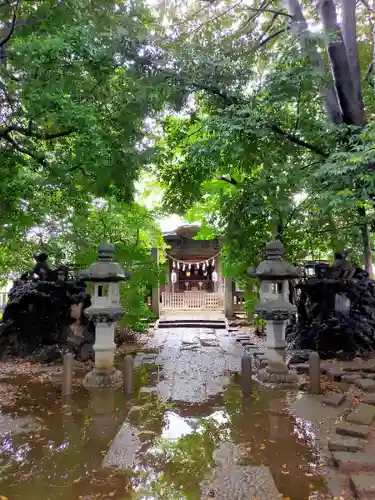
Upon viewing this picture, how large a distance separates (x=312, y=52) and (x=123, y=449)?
9.39 meters

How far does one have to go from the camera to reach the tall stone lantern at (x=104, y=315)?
29.3 feet

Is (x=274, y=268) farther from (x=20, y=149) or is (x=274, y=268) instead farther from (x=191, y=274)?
(x=191, y=274)

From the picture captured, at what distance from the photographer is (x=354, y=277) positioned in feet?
40.6

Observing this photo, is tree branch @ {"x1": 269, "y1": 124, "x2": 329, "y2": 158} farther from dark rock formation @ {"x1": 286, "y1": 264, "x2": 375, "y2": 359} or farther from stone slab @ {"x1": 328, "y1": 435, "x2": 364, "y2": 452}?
stone slab @ {"x1": 328, "y1": 435, "x2": 364, "y2": 452}

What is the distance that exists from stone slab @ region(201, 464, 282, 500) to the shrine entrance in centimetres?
1673

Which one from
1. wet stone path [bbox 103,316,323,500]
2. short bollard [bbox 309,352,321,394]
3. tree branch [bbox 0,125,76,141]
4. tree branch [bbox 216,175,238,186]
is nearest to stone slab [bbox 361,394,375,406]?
short bollard [bbox 309,352,321,394]

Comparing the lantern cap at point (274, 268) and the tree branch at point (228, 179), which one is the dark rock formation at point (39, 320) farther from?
the tree branch at point (228, 179)

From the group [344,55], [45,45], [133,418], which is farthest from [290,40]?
[133,418]

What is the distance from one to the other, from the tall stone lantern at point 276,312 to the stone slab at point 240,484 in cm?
426

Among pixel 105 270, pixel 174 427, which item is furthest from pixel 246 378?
pixel 105 270

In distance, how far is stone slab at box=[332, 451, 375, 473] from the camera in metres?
4.72

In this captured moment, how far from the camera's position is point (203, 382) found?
9180 mm

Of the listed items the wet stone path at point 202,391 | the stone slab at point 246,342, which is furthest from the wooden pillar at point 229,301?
the stone slab at point 246,342

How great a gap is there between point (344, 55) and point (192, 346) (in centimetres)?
1101
